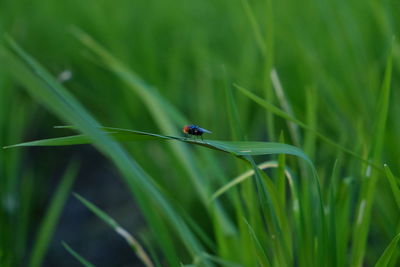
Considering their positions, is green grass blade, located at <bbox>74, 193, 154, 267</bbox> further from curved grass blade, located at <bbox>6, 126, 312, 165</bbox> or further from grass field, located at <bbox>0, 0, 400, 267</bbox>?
curved grass blade, located at <bbox>6, 126, 312, 165</bbox>

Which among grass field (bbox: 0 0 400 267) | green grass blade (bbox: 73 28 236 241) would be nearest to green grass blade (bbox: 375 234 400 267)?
grass field (bbox: 0 0 400 267)

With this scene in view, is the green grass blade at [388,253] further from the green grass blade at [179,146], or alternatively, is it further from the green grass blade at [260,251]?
the green grass blade at [179,146]

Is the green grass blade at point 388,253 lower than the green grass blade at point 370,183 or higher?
lower

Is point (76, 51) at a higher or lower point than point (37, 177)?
higher

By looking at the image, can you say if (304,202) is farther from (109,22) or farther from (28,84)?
(109,22)

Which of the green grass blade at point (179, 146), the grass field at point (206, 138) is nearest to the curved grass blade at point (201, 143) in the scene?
the grass field at point (206, 138)

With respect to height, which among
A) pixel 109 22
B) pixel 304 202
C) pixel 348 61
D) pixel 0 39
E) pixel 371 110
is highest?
pixel 109 22

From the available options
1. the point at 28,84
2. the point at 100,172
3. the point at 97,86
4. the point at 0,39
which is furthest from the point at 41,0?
the point at 28,84

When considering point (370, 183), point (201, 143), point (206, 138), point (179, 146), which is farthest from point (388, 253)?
point (206, 138)
